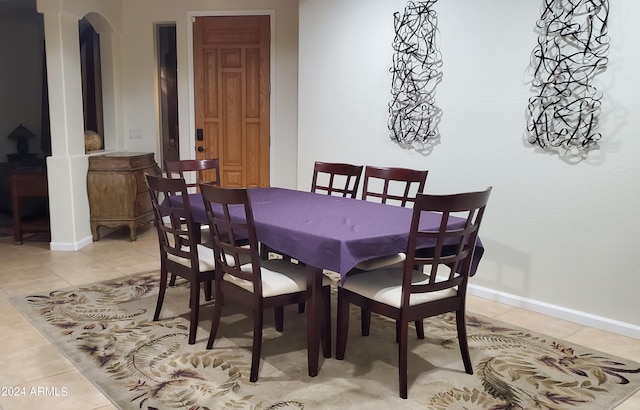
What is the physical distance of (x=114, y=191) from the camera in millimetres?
5203

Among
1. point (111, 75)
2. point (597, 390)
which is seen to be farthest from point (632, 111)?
point (111, 75)

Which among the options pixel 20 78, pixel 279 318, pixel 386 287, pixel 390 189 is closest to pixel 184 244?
pixel 279 318

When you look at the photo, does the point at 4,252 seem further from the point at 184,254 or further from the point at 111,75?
the point at 184,254

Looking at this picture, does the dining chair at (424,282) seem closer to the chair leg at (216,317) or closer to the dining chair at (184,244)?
the chair leg at (216,317)

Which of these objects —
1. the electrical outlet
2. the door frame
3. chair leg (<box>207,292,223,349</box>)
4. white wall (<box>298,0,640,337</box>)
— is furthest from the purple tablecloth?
the electrical outlet

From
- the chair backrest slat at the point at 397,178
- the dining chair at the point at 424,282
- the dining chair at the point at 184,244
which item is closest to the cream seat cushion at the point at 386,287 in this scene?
the dining chair at the point at 424,282

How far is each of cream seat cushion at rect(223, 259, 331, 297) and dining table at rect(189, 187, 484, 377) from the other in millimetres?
116

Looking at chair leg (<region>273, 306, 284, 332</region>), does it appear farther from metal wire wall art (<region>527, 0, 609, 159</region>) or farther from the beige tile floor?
metal wire wall art (<region>527, 0, 609, 159</region>)

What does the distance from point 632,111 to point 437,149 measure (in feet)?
4.35

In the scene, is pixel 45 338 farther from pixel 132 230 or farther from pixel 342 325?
pixel 132 230

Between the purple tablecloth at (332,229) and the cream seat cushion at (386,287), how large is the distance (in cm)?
19

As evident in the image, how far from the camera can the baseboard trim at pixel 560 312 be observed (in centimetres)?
315

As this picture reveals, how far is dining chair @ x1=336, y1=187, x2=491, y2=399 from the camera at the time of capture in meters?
2.27

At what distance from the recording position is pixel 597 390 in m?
2.49
